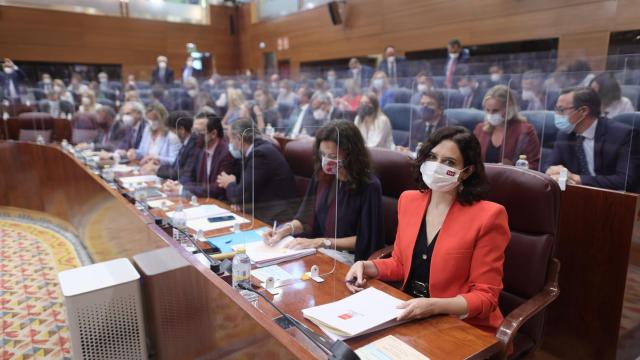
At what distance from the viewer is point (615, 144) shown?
7.79ft

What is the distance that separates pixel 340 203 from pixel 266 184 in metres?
0.46

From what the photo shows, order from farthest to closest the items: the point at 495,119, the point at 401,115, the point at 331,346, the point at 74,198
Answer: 1. the point at 401,115
2. the point at 74,198
3. the point at 495,119
4. the point at 331,346

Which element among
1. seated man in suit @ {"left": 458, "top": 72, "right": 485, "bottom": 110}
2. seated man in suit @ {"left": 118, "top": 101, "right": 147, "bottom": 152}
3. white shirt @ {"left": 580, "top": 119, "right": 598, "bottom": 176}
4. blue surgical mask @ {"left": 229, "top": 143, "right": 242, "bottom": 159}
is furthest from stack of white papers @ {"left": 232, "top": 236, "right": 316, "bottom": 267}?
seated man in suit @ {"left": 118, "top": 101, "right": 147, "bottom": 152}

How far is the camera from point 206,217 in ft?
6.88

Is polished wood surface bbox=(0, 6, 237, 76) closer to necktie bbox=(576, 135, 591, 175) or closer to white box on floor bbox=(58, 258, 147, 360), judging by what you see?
white box on floor bbox=(58, 258, 147, 360)

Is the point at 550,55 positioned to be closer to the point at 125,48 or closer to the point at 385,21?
the point at 385,21

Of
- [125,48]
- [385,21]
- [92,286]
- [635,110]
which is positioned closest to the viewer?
[92,286]

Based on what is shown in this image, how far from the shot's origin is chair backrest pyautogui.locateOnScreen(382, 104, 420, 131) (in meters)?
4.38

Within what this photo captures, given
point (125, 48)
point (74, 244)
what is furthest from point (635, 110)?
point (125, 48)

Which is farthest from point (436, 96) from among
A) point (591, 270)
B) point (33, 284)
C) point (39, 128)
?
point (39, 128)

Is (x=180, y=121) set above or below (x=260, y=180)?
above

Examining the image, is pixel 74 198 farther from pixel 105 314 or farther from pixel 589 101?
pixel 589 101

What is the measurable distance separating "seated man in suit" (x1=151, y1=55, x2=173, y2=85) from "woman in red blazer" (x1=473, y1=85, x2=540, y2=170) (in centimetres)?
772

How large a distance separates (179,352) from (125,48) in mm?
10026
